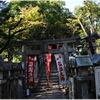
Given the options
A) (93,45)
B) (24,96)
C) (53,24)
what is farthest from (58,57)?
(53,24)

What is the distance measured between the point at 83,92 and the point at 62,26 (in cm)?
1908

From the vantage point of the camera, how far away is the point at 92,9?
2461 cm

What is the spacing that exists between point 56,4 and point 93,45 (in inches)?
692

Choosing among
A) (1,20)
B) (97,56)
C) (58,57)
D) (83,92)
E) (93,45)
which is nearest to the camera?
(83,92)

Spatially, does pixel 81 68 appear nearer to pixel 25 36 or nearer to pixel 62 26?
pixel 25 36

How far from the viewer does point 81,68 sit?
254 inches

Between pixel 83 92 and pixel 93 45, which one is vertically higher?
pixel 93 45

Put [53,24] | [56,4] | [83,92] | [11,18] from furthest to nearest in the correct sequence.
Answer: [56,4] → [53,24] → [11,18] → [83,92]

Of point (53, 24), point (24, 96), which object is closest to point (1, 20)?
point (24, 96)

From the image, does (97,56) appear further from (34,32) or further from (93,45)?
(34,32)

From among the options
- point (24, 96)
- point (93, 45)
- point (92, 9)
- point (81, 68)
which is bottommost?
point (24, 96)

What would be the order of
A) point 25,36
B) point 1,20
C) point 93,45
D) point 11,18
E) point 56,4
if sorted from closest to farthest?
point 93,45 → point 1,20 → point 11,18 → point 25,36 → point 56,4

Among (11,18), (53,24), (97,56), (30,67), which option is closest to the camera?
(97,56)

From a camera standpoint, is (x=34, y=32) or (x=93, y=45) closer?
(x=93, y=45)
